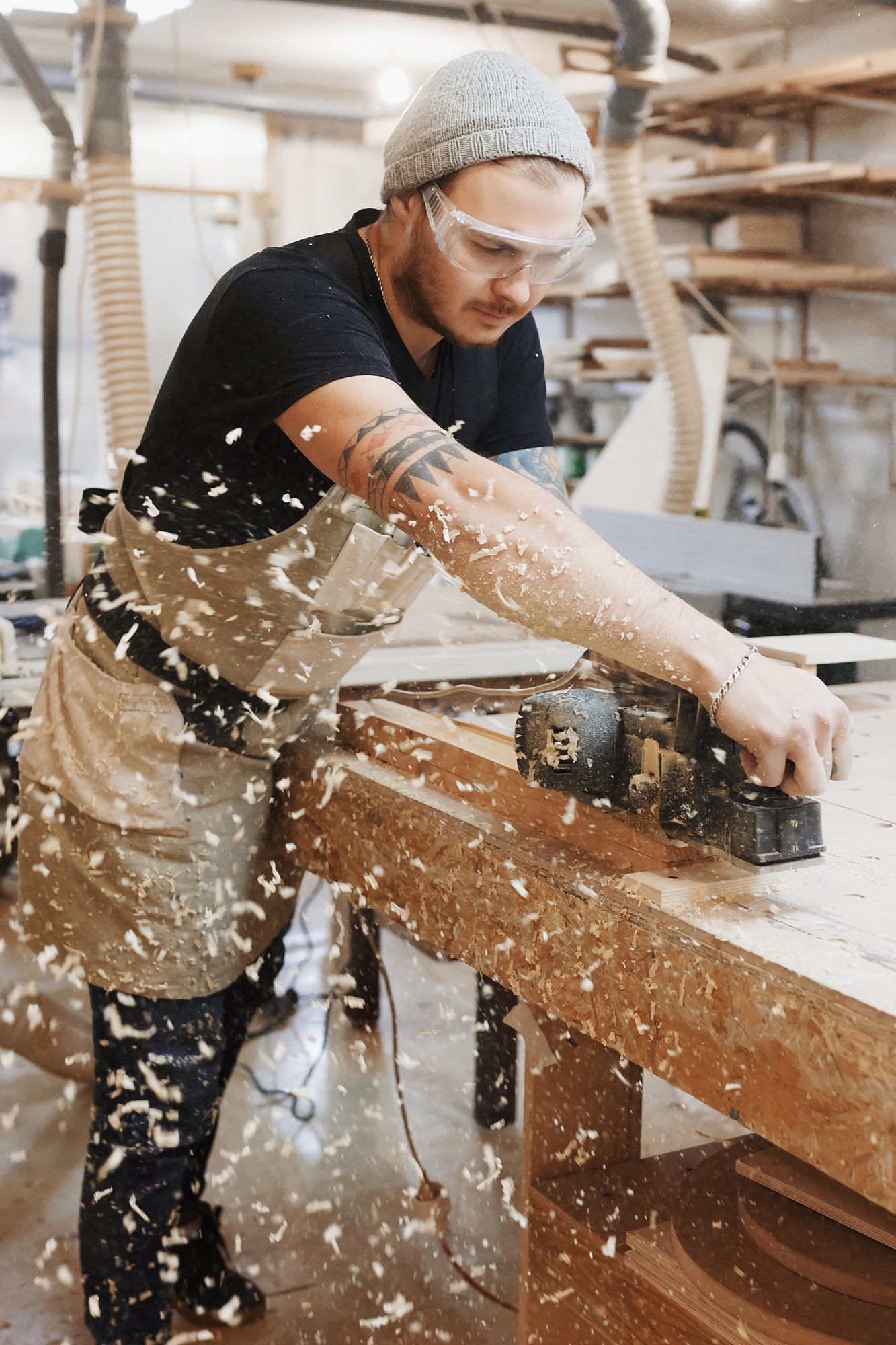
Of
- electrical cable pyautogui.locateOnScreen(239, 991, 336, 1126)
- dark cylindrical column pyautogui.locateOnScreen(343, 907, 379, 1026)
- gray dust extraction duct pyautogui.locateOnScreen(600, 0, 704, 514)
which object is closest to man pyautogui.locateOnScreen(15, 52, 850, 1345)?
electrical cable pyautogui.locateOnScreen(239, 991, 336, 1126)

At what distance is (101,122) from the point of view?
7.75ft

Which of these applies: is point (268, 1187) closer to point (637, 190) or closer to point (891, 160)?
point (637, 190)

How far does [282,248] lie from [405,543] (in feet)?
1.19

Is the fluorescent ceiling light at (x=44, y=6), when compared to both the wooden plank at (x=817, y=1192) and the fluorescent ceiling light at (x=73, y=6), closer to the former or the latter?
the fluorescent ceiling light at (x=73, y=6)

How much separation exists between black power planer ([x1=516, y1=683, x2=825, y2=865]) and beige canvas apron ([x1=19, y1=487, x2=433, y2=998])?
1.16 feet

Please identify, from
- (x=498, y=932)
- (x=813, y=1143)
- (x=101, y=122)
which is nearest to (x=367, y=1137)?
(x=498, y=932)

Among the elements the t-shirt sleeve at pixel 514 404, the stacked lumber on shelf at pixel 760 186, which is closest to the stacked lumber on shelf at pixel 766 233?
the stacked lumber on shelf at pixel 760 186

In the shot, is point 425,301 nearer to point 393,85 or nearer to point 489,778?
point 489,778

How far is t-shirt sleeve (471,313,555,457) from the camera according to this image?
63.9 inches

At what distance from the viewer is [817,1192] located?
1.14 meters

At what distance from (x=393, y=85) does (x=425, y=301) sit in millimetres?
3014

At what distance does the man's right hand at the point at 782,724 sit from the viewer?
0.97 meters

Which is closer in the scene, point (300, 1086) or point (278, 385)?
point (278, 385)

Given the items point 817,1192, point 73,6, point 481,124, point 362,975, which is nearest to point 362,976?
point 362,975
